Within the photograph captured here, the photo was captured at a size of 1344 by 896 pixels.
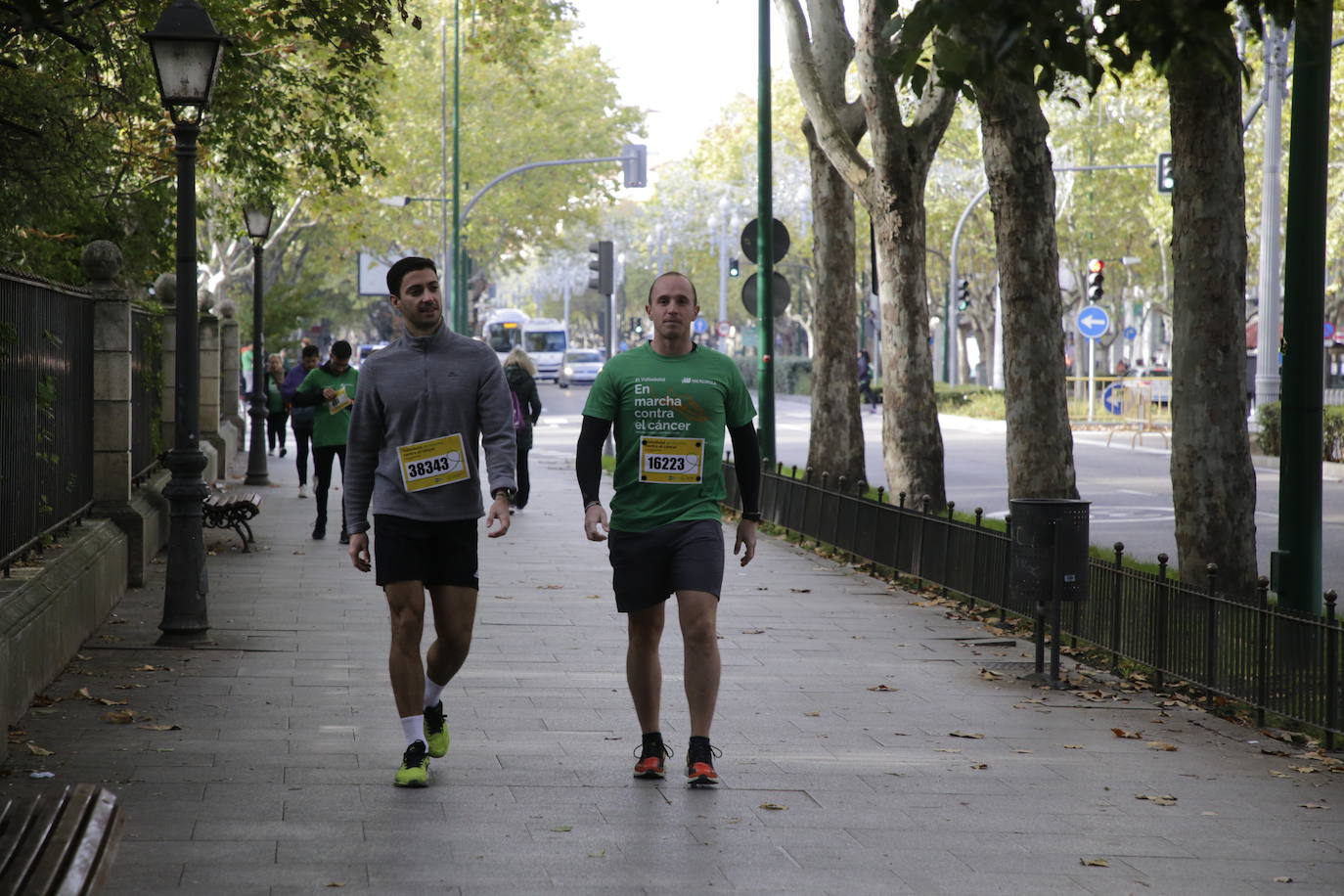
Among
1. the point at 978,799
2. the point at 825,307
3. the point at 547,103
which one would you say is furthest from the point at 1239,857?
the point at 547,103

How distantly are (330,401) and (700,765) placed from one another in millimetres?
9329

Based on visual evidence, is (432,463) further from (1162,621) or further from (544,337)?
(544,337)

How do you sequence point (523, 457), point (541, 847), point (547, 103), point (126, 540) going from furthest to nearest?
point (547, 103) → point (523, 457) → point (126, 540) → point (541, 847)

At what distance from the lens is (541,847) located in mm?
5793

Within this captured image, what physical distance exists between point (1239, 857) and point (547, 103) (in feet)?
183

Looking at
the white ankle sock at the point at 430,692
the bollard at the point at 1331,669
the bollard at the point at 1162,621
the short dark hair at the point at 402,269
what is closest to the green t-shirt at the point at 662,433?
the short dark hair at the point at 402,269

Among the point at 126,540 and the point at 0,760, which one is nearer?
the point at 0,760

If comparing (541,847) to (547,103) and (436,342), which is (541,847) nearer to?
(436,342)

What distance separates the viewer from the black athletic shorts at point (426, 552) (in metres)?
6.56

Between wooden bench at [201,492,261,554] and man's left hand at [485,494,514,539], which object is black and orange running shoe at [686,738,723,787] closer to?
man's left hand at [485,494,514,539]

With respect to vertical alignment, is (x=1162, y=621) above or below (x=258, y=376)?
below

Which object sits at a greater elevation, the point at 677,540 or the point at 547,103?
the point at 547,103

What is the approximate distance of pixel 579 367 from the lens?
78.7m

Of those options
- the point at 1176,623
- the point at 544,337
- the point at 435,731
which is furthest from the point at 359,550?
the point at 544,337
